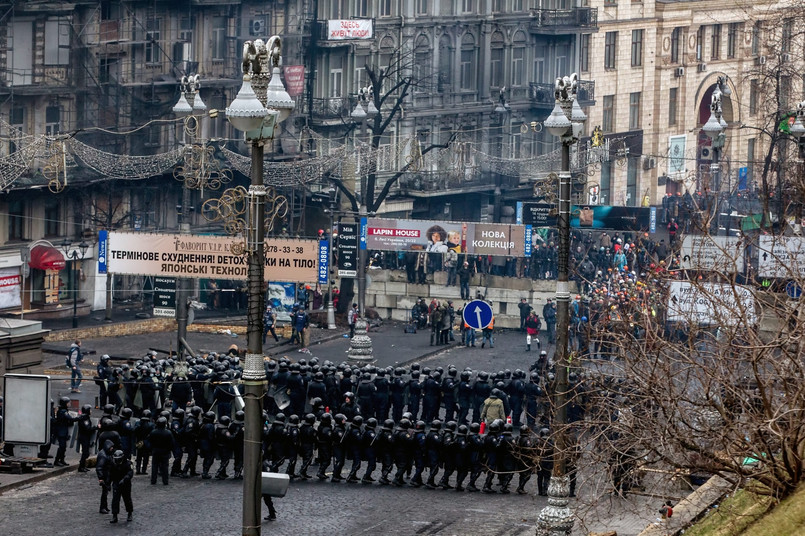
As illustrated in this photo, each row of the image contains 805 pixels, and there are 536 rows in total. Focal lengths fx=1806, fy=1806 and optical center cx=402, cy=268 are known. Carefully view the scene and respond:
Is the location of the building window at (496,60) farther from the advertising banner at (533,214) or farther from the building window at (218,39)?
the advertising banner at (533,214)

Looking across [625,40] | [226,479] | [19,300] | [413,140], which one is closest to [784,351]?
[226,479]

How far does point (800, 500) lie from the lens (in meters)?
19.0

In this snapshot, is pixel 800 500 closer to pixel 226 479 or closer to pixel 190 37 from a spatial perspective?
pixel 226 479

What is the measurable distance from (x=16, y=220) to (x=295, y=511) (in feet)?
87.2

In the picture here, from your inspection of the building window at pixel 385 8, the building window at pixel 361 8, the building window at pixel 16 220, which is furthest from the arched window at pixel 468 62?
the building window at pixel 16 220

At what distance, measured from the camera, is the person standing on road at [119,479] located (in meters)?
24.8

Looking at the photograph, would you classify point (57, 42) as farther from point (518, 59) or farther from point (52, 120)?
point (518, 59)

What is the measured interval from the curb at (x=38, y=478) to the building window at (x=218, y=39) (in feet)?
100

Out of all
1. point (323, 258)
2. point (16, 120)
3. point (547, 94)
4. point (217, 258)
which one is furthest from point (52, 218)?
point (547, 94)

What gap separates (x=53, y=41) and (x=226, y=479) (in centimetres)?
2666

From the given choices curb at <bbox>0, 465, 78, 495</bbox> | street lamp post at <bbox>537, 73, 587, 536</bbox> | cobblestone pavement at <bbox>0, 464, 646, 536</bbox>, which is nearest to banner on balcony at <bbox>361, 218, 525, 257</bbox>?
curb at <bbox>0, 465, 78, 495</bbox>

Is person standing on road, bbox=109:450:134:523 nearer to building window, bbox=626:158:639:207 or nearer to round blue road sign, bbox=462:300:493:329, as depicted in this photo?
round blue road sign, bbox=462:300:493:329

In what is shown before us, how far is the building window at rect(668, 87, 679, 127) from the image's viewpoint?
7544 centimetres

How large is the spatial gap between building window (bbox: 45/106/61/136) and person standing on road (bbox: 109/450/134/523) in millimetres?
28857
